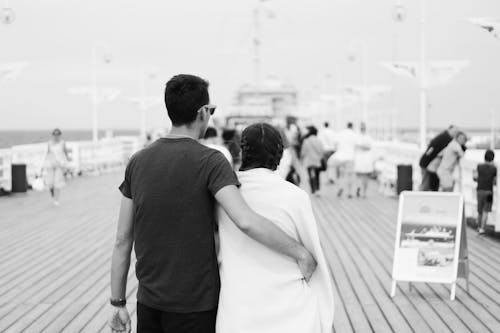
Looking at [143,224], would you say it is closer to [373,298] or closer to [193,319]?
[193,319]

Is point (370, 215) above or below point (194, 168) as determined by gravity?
below

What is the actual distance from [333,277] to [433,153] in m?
4.31

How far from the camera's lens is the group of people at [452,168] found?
1040 centimetres

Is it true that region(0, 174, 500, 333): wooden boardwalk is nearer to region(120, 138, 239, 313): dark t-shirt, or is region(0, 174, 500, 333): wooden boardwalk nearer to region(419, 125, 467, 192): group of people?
region(419, 125, 467, 192): group of people

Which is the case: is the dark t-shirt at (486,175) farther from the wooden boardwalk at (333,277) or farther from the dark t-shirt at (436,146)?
the dark t-shirt at (436,146)

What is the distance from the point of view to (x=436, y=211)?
277 inches

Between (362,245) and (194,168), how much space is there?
7696mm

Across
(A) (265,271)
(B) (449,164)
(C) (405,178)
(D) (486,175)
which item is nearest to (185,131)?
(A) (265,271)

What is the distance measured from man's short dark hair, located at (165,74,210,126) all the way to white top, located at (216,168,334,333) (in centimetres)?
31

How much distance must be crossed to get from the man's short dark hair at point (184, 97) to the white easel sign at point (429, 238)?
450cm

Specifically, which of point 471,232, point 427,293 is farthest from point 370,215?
point 427,293

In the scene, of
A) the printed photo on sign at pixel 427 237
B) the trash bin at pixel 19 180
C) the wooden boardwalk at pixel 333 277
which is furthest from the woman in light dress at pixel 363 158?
the printed photo on sign at pixel 427 237

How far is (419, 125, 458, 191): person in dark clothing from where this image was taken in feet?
37.1

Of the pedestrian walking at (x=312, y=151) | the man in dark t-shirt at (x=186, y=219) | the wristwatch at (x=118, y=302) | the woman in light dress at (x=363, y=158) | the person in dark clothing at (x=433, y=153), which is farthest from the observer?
the pedestrian walking at (x=312, y=151)
